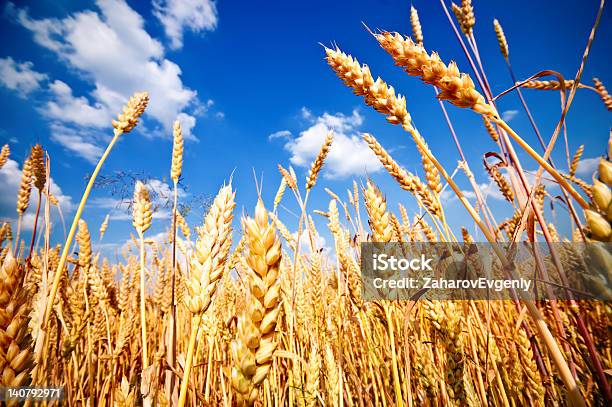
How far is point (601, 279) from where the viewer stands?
0.47m

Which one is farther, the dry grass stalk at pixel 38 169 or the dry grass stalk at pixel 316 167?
the dry grass stalk at pixel 316 167

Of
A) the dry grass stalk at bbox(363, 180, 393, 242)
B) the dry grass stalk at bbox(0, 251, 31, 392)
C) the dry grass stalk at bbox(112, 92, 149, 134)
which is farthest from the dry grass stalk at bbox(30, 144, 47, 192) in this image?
the dry grass stalk at bbox(363, 180, 393, 242)

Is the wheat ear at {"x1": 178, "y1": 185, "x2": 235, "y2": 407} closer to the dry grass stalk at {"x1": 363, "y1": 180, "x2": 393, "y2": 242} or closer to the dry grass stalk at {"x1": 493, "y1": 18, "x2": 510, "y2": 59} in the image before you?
the dry grass stalk at {"x1": 363, "y1": 180, "x2": 393, "y2": 242}

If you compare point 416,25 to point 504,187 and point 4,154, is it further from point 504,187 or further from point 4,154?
point 4,154

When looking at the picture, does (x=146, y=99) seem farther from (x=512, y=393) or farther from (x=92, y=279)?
(x=512, y=393)

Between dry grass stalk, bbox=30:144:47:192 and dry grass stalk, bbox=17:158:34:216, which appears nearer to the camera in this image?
dry grass stalk, bbox=30:144:47:192

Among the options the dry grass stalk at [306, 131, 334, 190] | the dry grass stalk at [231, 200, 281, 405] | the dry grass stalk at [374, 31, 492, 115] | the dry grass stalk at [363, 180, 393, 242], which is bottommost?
the dry grass stalk at [231, 200, 281, 405]

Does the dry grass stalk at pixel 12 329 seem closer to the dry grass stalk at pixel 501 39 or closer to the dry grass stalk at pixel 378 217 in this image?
the dry grass stalk at pixel 378 217

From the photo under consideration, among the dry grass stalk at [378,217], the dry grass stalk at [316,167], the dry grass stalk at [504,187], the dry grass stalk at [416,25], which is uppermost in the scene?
the dry grass stalk at [416,25]

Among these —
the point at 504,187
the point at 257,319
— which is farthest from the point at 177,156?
the point at 504,187

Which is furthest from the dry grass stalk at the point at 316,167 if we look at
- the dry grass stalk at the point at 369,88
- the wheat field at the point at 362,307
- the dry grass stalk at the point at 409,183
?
the dry grass stalk at the point at 369,88

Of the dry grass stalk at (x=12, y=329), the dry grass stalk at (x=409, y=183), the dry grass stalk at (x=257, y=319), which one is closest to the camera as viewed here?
the dry grass stalk at (x=257, y=319)

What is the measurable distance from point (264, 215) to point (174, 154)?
1491 millimetres

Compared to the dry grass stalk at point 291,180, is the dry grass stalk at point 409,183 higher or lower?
lower
